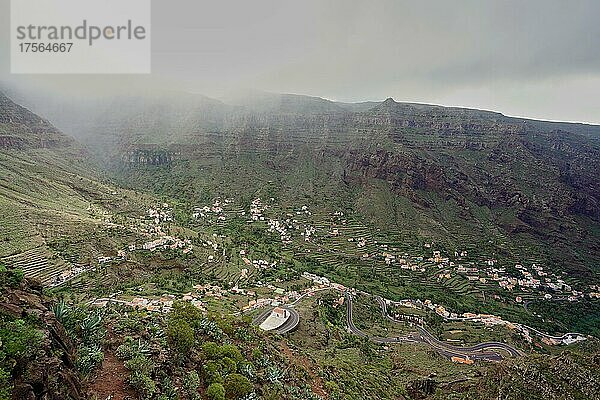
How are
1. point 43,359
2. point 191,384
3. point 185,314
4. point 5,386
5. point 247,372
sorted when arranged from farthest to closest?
point 185,314
point 247,372
point 191,384
point 43,359
point 5,386

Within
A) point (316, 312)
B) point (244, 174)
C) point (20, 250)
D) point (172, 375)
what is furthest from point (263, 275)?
point (244, 174)

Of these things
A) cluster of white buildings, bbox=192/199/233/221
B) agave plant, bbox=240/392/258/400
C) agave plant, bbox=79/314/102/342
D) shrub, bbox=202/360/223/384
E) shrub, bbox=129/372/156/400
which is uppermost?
agave plant, bbox=79/314/102/342

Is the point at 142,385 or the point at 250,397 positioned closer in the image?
the point at 142,385

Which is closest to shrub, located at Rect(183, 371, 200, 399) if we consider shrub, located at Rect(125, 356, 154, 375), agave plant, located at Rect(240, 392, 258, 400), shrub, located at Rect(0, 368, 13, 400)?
shrub, located at Rect(125, 356, 154, 375)

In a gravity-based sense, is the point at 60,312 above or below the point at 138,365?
above

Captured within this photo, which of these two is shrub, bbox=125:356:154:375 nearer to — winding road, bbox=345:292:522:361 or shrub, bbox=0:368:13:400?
shrub, bbox=0:368:13:400

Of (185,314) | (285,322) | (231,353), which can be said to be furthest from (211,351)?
(285,322)

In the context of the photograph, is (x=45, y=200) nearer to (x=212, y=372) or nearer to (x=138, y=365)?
(x=212, y=372)
